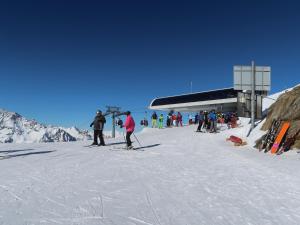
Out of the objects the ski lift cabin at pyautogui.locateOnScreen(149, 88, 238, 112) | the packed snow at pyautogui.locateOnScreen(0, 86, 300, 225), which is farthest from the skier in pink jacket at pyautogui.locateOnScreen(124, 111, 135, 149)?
the ski lift cabin at pyautogui.locateOnScreen(149, 88, 238, 112)

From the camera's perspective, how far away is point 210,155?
45.1ft

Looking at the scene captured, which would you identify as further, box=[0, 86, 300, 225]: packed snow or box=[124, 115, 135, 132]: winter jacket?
box=[124, 115, 135, 132]: winter jacket

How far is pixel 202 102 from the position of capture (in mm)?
52625

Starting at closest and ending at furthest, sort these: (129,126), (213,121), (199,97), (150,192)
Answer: (150,192) < (129,126) < (213,121) < (199,97)

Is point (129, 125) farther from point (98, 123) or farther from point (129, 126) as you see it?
point (98, 123)

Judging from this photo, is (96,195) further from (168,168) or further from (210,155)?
(210,155)

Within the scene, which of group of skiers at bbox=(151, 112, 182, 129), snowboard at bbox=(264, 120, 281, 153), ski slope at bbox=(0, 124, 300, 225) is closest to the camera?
ski slope at bbox=(0, 124, 300, 225)

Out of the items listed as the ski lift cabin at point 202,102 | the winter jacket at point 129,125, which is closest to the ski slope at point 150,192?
the winter jacket at point 129,125

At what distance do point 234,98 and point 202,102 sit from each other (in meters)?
7.07

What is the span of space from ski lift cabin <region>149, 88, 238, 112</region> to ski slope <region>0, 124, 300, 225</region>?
3656cm

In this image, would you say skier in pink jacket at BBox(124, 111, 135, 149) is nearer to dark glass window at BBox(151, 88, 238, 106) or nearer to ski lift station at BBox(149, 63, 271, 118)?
ski lift station at BBox(149, 63, 271, 118)

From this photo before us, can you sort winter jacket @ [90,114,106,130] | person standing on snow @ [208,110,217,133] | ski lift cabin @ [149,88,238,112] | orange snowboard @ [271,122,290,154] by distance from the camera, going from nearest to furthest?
orange snowboard @ [271,122,290,154], winter jacket @ [90,114,106,130], person standing on snow @ [208,110,217,133], ski lift cabin @ [149,88,238,112]

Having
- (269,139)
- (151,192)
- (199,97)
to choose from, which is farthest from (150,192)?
(199,97)

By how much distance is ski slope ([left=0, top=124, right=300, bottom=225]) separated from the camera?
5500 millimetres
